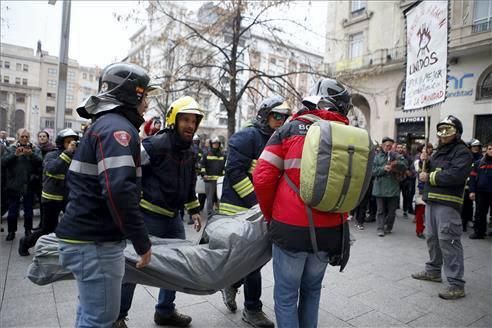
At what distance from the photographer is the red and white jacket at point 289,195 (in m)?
2.24

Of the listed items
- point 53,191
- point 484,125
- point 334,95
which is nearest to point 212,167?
point 53,191

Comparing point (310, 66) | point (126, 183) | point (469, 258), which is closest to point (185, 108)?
point (126, 183)

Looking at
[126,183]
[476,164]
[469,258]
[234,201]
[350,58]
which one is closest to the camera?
[126,183]

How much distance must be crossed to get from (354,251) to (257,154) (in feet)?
12.0

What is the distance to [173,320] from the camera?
3150 mm

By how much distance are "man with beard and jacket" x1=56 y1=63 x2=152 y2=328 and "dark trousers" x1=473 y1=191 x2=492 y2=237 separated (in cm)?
806

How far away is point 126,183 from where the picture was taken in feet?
6.10

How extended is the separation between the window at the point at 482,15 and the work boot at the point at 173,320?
6005 mm

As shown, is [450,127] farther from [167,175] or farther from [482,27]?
[167,175]

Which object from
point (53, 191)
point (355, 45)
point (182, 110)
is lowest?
point (53, 191)

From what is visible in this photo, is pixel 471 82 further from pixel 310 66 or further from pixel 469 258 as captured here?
pixel 469 258

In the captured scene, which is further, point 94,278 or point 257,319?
point 257,319

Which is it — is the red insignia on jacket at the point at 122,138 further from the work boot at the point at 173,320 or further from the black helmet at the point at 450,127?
the black helmet at the point at 450,127

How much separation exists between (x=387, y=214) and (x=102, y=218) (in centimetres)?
709
